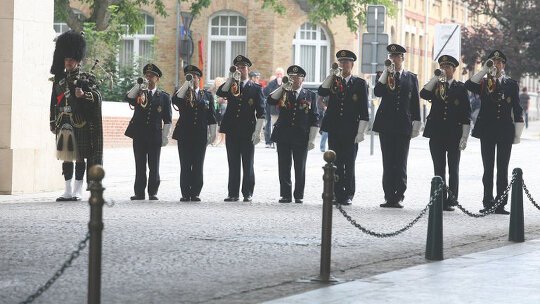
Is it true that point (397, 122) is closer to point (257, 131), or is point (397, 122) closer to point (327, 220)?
point (257, 131)

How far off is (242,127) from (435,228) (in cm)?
695

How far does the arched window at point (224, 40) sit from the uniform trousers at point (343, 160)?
1297 inches

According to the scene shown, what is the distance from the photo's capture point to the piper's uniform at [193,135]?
19.3m

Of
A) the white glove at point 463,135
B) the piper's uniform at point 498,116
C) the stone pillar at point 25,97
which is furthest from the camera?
the stone pillar at point 25,97

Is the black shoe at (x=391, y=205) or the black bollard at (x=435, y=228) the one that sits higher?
the black bollard at (x=435, y=228)

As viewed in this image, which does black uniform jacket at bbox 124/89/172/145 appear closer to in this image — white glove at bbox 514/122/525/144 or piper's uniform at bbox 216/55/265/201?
piper's uniform at bbox 216/55/265/201

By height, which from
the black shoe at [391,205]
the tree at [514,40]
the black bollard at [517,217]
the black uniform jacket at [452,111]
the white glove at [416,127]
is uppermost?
the tree at [514,40]

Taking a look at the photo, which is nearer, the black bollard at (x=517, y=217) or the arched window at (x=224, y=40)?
the black bollard at (x=517, y=217)

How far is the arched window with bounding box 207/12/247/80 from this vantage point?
170 ft

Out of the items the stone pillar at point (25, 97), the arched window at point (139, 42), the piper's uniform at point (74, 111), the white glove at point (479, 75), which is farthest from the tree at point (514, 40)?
the piper's uniform at point (74, 111)

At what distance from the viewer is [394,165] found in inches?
740

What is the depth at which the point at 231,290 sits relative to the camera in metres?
10.3

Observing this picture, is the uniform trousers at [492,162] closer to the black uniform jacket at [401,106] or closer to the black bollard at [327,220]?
the black uniform jacket at [401,106]

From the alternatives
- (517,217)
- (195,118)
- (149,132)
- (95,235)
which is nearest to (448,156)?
(195,118)
